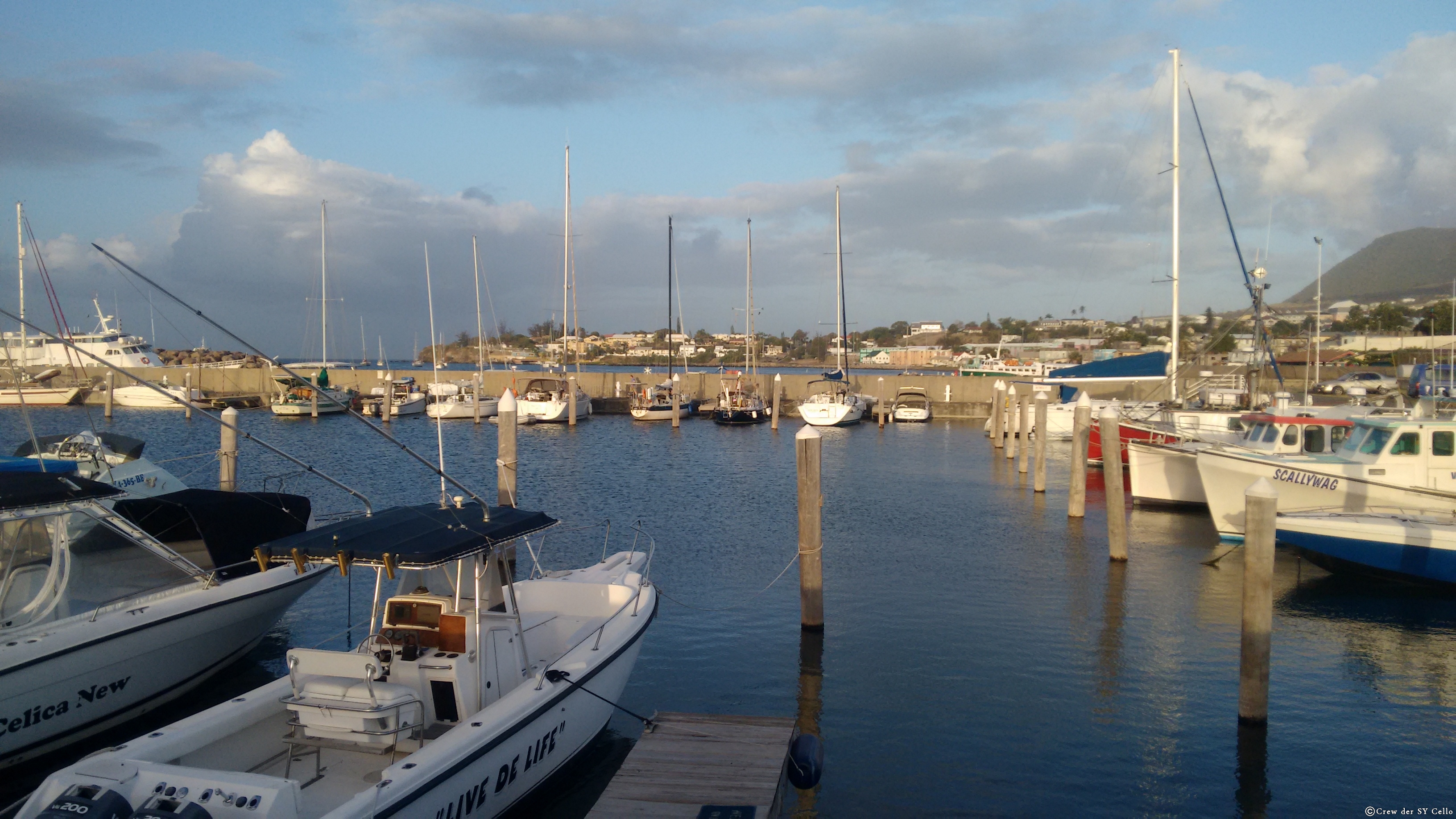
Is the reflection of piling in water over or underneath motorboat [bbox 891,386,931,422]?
underneath

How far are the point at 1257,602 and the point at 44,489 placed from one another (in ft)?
43.7

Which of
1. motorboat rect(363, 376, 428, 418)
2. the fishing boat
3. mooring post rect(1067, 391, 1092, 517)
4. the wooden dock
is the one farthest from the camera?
motorboat rect(363, 376, 428, 418)

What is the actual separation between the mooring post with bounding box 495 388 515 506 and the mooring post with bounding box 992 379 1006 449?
27.2 meters

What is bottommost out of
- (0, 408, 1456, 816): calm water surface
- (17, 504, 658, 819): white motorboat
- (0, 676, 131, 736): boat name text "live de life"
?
(0, 408, 1456, 816): calm water surface

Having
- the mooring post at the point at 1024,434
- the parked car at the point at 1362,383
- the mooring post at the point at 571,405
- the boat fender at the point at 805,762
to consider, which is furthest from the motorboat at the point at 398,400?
the boat fender at the point at 805,762

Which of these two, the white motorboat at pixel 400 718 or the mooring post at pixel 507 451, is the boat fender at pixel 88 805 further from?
the mooring post at pixel 507 451

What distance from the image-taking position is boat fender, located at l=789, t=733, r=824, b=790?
8672 mm

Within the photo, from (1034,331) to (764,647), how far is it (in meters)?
161

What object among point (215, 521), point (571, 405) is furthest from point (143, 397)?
point (215, 521)

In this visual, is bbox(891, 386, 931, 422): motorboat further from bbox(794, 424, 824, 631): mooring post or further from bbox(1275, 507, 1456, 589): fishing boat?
bbox(794, 424, 824, 631): mooring post

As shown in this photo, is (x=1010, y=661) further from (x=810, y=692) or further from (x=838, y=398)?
(x=838, y=398)

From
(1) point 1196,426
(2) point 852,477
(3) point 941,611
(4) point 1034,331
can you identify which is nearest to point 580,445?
(2) point 852,477

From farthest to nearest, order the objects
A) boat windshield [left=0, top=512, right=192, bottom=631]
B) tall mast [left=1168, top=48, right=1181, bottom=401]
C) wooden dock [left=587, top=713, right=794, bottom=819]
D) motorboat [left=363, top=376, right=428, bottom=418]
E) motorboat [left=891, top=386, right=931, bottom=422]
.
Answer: motorboat [left=363, top=376, right=428, bottom=418] → motorboat [left=891, top=386, right=931, bottom=422] → tall mast [left=1168, top=48, right=1181, bottom=401] → boat windshield [left=0, top=512, right=192, bottom=631] → wooden dock [left=587, top=713, right=794, bottom=819]

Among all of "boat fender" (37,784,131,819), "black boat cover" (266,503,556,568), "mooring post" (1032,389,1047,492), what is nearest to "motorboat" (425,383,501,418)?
"mooring post" (1032,389,1047,492)
